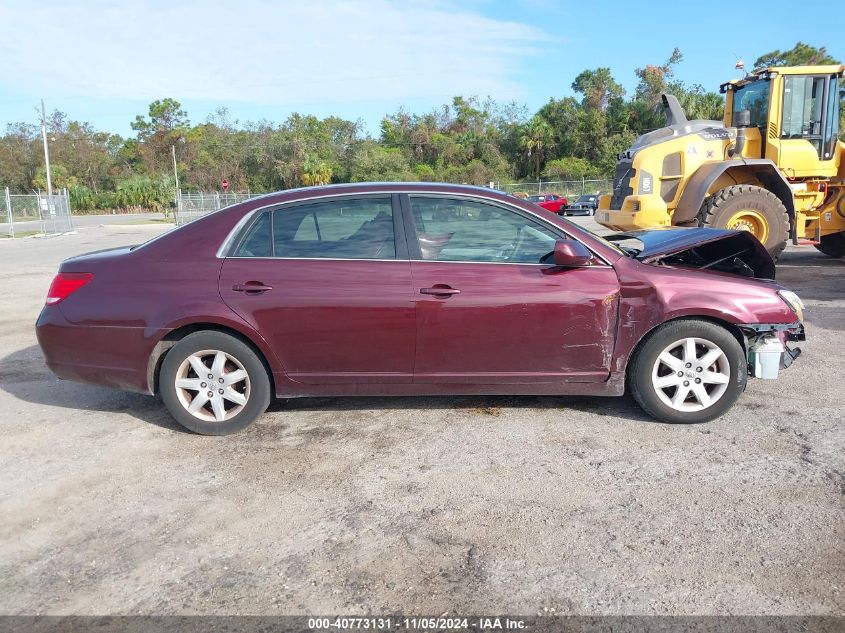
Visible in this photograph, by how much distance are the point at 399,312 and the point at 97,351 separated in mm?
2022

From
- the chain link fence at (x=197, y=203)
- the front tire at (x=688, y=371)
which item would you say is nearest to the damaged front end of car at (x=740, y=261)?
the front tire at (x=688, y=371)

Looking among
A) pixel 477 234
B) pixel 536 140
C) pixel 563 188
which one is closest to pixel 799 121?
pixel 477 234

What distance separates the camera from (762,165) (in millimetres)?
9695

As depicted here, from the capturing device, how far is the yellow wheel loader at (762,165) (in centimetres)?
959

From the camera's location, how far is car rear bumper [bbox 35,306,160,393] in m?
4.20

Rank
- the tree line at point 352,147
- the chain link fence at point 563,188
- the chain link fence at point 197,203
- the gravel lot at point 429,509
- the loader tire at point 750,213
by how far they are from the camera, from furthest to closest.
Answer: the tree line at point 352,147 → the chain link fence at point 563,188 → the chain link fence at point 197,203 → the loader tire at point 750,213 → the gravel lot at point 429,509

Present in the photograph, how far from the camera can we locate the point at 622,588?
8.64ft

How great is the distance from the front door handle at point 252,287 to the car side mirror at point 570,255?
184 centimetres

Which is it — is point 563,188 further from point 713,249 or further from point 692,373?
point 692,373

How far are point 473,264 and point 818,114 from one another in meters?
8.85

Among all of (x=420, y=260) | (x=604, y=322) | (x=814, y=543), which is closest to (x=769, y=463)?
(x=814, y=543)

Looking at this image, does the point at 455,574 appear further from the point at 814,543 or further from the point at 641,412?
the point at 641,412

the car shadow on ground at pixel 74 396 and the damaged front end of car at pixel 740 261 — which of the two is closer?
the damaged front end of car at pixel 740 261

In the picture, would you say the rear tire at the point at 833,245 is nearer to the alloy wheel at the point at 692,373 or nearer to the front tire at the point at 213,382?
the alloy wheel at the point at 692,373
